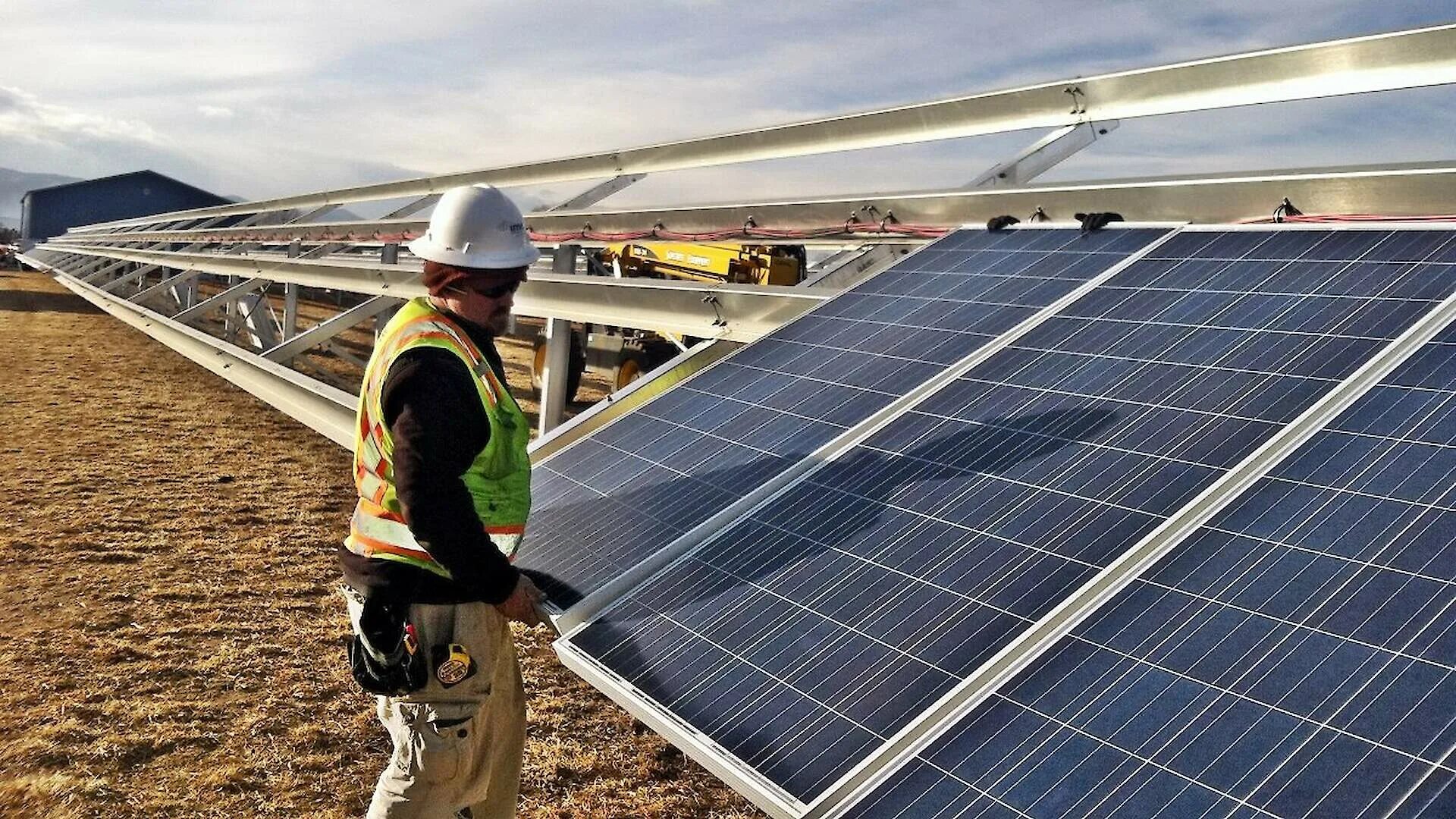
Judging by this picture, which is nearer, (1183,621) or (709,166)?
(1183,621)

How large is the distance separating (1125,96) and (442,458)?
456 centimetres

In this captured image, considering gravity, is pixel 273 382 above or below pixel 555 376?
below

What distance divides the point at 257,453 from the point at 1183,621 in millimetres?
10921

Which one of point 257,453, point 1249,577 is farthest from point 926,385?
point 257,453

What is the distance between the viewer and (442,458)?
332 centimetres

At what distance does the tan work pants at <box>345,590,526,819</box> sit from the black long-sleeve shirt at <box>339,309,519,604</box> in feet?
0.73

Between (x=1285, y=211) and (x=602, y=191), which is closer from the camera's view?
(x=1285, y=211)

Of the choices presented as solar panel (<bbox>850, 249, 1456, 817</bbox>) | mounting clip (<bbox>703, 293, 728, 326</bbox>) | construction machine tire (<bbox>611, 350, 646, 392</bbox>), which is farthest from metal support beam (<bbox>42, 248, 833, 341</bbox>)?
construction machine tire (<bbox>611, 350, 646, 392</bbox>)

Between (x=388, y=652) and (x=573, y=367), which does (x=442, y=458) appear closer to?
(x=388, y=652)

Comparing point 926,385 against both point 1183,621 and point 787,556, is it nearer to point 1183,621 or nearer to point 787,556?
point 787,556

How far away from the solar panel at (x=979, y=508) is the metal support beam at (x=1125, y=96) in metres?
1.28

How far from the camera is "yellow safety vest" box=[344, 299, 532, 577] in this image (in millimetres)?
3494

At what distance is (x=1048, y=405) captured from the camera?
12.2ft

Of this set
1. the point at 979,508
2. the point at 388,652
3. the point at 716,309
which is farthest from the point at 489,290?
the point at 716,309
